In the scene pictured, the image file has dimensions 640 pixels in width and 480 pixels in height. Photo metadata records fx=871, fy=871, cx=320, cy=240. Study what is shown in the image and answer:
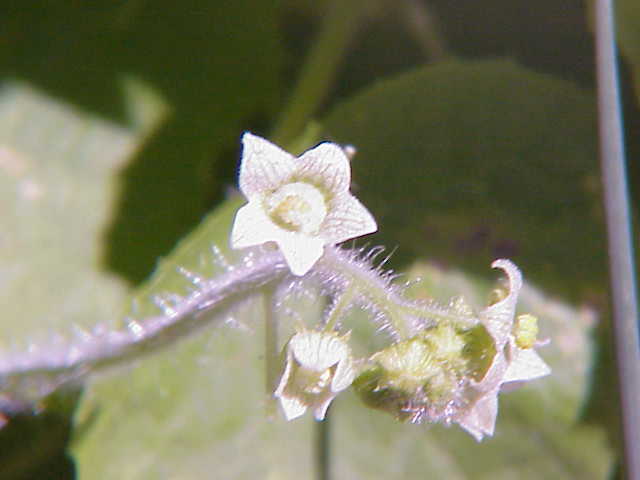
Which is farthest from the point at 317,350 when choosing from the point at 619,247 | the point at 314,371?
the point at 619,247

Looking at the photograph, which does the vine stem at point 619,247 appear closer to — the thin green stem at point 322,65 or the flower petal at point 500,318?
the flower petal at point 500,318

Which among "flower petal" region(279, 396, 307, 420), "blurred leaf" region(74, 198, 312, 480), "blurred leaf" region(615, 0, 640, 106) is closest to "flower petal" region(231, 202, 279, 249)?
"flower petal" region(279, 396, 307, 420)

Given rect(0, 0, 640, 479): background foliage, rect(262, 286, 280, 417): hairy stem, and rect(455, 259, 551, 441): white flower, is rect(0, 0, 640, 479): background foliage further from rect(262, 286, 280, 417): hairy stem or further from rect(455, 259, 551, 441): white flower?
rect(455, 259, 551, 441): white flower

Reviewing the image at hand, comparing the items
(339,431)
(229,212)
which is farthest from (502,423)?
(229,212)

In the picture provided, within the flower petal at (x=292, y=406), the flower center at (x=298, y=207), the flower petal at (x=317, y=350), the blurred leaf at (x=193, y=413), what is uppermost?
the flower center at (x=298, y=207)

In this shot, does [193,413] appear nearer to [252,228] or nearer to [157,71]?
[252,228]

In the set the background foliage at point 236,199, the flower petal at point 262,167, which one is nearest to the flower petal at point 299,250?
the flower petal at point 262,167
